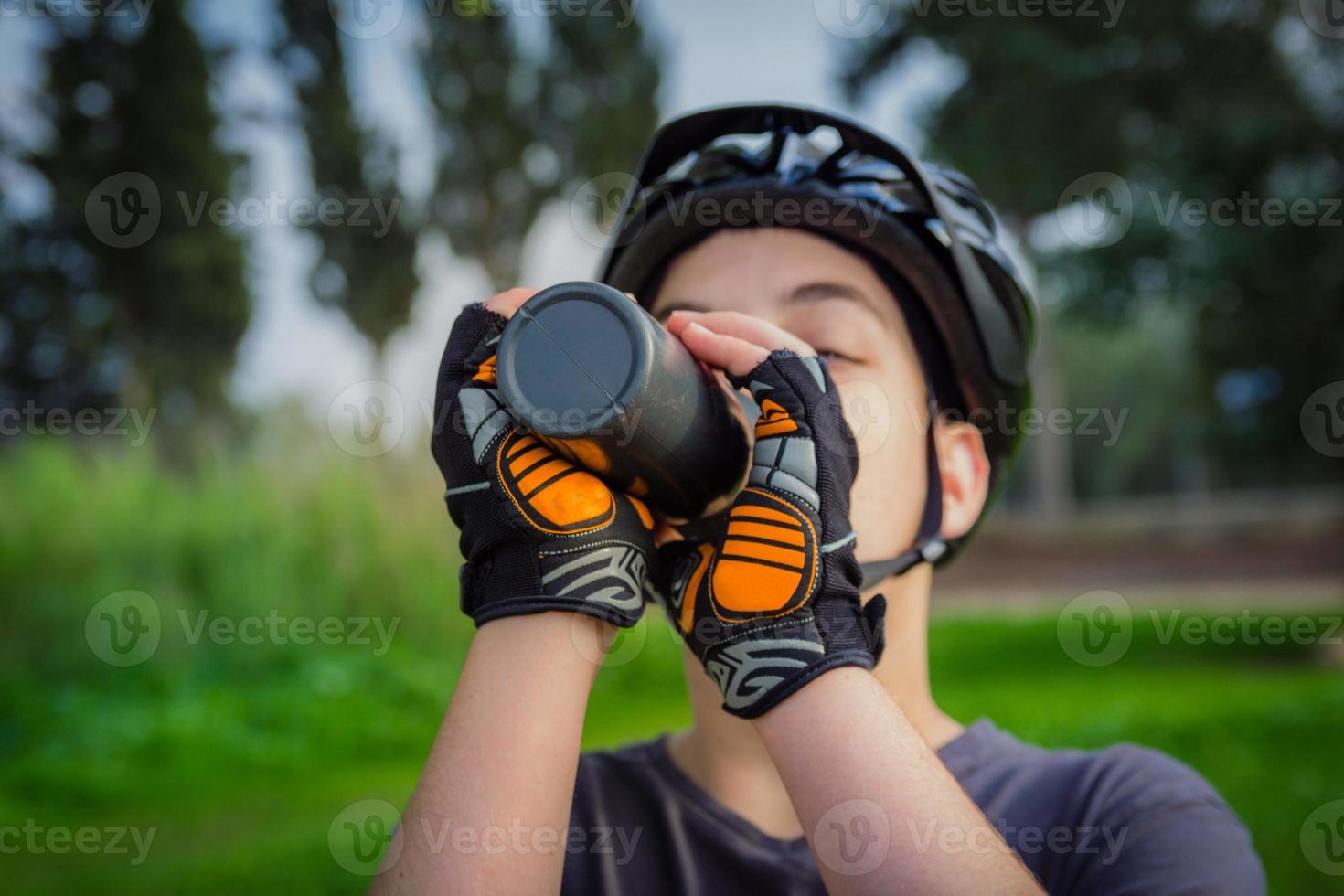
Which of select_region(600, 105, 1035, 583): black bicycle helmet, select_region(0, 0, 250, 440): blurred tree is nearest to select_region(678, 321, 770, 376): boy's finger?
select_region(600, 105, 1035, 583): black bicycle helmet

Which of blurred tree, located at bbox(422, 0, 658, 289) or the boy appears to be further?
blurred tree, located at bbox(422, 0, 658, 289)

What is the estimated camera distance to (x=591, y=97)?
69.1 ft

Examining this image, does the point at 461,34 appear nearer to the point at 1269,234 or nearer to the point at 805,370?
the point at 1269,234

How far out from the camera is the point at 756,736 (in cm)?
196

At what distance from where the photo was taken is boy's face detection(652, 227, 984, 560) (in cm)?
206

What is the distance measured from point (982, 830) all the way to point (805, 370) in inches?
29.4

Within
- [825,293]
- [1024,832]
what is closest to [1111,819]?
[1024,832]

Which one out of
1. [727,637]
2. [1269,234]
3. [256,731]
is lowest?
[727,637]

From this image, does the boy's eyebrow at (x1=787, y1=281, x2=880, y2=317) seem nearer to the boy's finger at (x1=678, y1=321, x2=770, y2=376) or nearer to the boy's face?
the boy's face

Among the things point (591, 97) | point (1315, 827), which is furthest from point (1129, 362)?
point (1315, 827)

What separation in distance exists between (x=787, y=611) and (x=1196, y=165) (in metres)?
12.7

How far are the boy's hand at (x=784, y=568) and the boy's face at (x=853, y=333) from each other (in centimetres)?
43

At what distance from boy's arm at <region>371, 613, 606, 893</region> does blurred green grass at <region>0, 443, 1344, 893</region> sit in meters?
3.11

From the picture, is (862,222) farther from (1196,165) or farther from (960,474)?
(1196,165)
